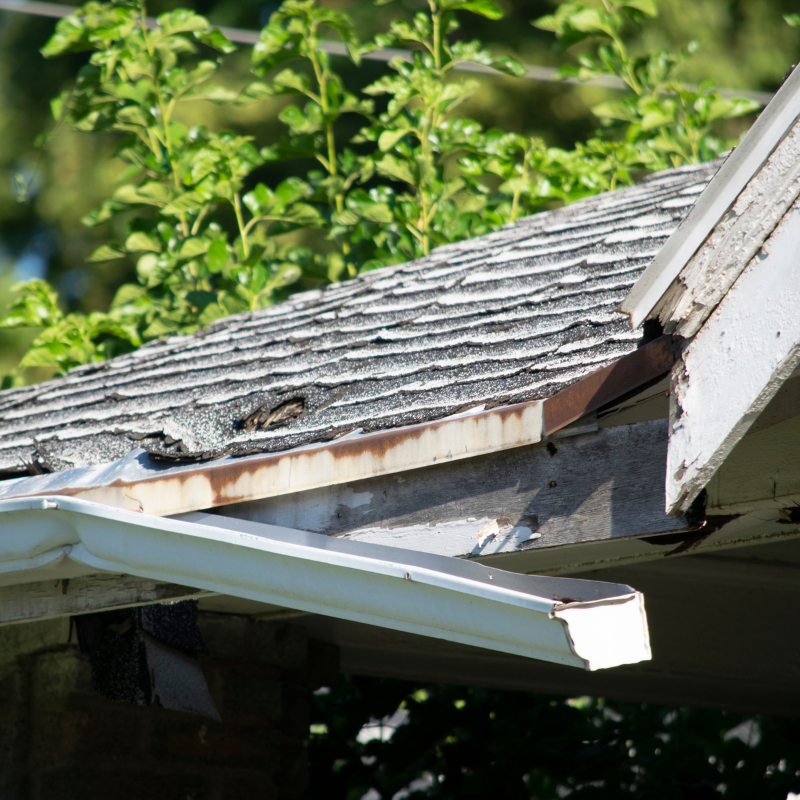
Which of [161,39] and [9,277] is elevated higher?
[9,277]

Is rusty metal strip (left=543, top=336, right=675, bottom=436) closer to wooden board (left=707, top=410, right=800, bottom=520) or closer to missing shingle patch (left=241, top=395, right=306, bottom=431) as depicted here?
wooden board (left=707, top=410, right=800, bottom=520)

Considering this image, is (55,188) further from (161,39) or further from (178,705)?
(178,705)

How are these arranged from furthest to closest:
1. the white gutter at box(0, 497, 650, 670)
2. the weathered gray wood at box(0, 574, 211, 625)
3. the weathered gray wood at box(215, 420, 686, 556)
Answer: the weathered gray wood at box(0, 574, 211, 625)
the weathered gray wood at box(215, 420, 686, 556)
the white gutter at box(0, 497, 650, 670)

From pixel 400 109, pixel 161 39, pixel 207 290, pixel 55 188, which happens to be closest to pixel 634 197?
pixel 400 109

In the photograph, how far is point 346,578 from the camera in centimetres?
142

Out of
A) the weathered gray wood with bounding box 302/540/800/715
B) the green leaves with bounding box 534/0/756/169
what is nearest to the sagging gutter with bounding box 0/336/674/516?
the weathered gray wood with bounding box 302/540/800/715

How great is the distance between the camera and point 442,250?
3.63 metres

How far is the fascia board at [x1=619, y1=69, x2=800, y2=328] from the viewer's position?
1.10m

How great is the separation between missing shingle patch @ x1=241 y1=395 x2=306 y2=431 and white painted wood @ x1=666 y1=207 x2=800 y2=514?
3.21ft

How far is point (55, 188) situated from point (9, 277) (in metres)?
1.23

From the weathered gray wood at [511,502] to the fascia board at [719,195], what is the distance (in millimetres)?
229

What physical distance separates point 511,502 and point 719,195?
568mm

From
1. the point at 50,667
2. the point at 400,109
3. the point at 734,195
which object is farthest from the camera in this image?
the point at 400,109

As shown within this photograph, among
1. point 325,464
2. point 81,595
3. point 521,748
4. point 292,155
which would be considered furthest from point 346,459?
point 292,155
